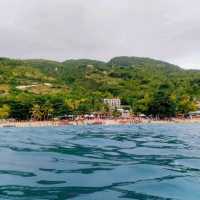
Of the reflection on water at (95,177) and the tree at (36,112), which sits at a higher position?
Answer: the tree at (36,112)

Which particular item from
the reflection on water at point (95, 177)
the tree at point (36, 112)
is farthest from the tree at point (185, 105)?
the reflection on water at point (95, 177)

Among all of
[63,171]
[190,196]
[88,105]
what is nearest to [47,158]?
[63,171]

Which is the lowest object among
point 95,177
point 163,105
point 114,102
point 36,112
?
point 95,177

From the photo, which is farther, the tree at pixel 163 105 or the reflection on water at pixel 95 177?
the tree at pixel 163 105

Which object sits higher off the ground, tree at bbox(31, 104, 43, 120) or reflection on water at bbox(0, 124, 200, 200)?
tree at bbox(31, 104, 43, 120)

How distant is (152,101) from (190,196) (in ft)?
481

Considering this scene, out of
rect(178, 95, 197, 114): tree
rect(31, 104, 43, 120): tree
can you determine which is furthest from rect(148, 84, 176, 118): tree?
rect(31, 104, 43, 120): tree

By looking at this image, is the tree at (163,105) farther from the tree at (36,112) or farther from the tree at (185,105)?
the tree at (36,112)

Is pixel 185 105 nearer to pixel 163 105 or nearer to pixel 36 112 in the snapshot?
pixel 163 105

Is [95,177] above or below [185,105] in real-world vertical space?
below

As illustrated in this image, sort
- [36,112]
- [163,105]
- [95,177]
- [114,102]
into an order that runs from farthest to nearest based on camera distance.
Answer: [114,102] → [163,105] → [36,112] → [95,177]

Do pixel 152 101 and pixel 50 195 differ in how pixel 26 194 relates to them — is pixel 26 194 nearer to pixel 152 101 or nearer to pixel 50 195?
pixel 50 195

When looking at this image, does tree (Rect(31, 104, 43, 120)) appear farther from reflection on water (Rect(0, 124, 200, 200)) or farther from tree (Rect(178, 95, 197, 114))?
reflection on water (Rect(0, 124, 200, 200))

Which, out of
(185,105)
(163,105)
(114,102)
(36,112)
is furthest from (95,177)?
(114,102)
